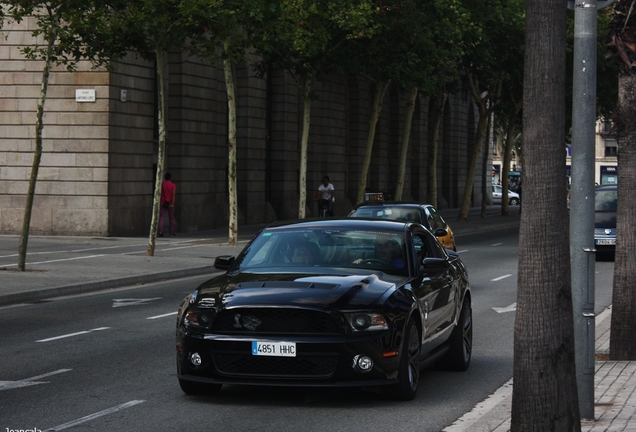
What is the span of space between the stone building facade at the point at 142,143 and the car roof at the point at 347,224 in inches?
829

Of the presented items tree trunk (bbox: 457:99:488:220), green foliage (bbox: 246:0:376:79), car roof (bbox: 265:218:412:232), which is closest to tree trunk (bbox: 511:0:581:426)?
car roof (bbox: 265:218:412:232)

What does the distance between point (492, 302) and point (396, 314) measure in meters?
9.45

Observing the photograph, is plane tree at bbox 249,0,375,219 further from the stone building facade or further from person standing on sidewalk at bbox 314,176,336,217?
person standing on sidewalk at bbox 314,176,336,217

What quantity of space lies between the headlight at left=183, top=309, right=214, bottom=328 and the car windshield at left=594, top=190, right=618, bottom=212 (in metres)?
20.9

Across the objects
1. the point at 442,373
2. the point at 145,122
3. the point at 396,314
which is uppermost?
the point at 145,122

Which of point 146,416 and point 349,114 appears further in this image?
point 349,114

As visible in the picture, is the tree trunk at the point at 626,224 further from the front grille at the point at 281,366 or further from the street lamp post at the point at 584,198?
the front grille at the point at 281,366

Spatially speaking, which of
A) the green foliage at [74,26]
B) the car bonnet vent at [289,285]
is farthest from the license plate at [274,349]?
the green foliage at [74,26]

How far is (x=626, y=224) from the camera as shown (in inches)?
457

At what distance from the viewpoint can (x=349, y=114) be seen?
5628 centimetres

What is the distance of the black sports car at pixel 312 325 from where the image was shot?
8.88m

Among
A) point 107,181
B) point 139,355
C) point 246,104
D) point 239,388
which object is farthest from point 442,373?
point 246,104

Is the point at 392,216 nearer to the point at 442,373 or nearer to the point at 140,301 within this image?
the point at 140,301

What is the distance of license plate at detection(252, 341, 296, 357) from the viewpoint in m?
8.83
